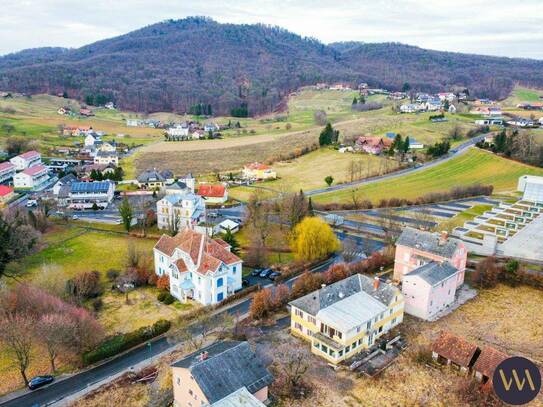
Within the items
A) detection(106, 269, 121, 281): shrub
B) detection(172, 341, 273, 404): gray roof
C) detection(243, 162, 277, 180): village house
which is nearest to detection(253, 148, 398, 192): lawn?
detection(243, 162, 277, 180): village house

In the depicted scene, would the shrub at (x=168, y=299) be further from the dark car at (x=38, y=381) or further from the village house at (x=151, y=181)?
the village house at (x=151, y=181)

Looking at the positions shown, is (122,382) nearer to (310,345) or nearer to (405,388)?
(310,345)

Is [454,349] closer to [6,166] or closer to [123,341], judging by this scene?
[123,341]

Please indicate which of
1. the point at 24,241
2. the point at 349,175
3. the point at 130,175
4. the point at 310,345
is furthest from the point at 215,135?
the point at 310,345

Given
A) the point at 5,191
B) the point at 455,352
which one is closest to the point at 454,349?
the point at 455,352

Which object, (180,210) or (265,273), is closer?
(265,273)

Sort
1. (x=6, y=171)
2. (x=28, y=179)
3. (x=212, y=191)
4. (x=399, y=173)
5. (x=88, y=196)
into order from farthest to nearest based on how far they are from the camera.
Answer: (x=6, y=171), (x=399, y=173), (x=28, y=179), (x=212, y=191), (x=88, y=196)

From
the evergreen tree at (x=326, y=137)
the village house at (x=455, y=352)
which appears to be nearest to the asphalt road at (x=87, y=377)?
the village house at (x=455, y=352)
